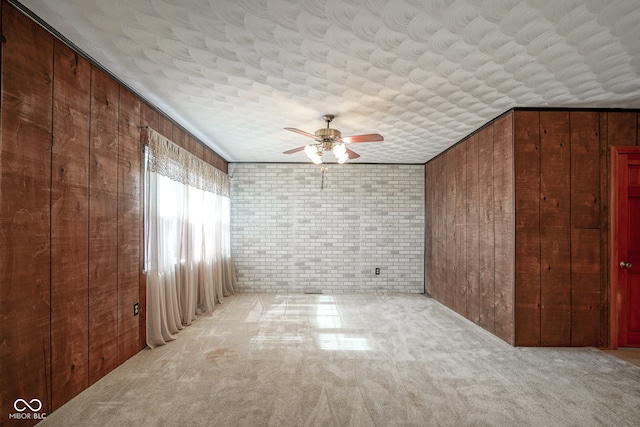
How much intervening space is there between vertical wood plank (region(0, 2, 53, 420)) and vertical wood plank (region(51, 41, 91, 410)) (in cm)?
7

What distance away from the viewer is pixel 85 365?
266cm

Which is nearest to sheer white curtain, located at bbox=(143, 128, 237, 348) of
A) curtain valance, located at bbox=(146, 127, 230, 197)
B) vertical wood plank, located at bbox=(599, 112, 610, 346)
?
curtain valance, located at bbox=(146, 127, 230, 197)

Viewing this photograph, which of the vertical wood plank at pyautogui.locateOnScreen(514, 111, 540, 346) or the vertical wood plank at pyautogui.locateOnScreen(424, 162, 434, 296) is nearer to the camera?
the vertical wood plank at pyautogui.locateOnScreen(514, 111, 540, 346)

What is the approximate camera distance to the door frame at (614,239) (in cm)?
370

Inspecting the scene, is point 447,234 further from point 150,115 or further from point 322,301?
point 150,115

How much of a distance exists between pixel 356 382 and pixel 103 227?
8.63ft

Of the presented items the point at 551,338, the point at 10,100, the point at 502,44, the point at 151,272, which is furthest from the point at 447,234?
the point at 10,100

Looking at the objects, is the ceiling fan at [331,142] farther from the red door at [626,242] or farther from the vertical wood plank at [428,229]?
the vertical wood plank at [428,229]

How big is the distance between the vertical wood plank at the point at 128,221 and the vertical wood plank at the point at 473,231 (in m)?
4.34

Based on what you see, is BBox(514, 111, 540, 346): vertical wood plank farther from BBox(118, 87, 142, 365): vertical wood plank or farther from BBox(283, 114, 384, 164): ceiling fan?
BBox(118, 87, 142, 365): vertical wood plank

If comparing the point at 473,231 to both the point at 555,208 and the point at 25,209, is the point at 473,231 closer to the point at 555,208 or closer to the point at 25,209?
the point at 555,208

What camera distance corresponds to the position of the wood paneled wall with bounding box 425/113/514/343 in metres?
3.95

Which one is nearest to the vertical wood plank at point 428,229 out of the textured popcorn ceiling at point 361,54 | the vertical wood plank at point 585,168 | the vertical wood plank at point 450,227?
the vertical wood plank at point 450,227

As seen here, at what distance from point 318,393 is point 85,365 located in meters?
1.92
